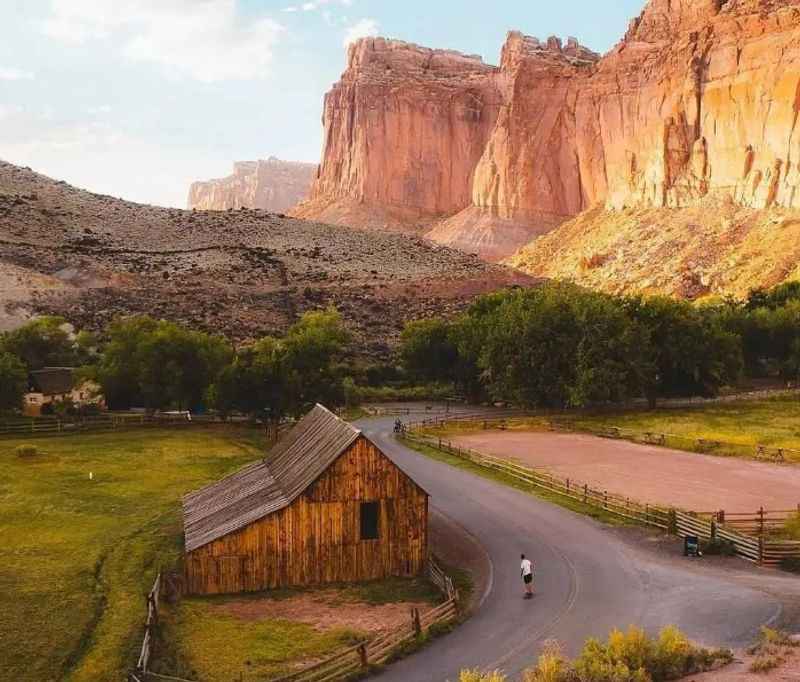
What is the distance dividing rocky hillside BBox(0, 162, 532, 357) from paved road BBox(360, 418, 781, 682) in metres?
53.2

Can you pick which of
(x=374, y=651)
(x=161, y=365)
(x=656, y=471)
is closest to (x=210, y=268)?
(x=161, y=365)

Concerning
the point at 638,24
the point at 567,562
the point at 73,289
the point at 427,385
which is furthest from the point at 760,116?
the point at 567,562

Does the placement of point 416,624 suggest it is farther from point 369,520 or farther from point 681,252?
point 681,252

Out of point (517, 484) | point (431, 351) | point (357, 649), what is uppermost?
point (431, 351)

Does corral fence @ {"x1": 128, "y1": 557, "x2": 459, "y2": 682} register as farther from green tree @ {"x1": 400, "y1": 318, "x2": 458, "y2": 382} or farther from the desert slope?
the desert slope

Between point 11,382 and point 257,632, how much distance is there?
33.5 meters

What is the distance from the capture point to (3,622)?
2019 centimetres

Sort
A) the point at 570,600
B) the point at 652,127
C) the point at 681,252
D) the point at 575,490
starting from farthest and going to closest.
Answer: the point at 652,127 → the point at 681,252 → the point at 575,490 → the point at 570,600

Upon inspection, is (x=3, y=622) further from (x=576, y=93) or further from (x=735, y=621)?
(x=576, y=93)

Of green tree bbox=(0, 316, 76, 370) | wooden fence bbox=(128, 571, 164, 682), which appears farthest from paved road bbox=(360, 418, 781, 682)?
green tree bbox=(0, 316, 76, 370)

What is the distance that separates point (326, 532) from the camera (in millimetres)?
23109

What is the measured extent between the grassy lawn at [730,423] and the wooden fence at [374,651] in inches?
1032

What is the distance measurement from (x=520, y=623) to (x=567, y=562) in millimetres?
4965

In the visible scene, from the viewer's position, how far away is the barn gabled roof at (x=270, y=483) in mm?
23312
